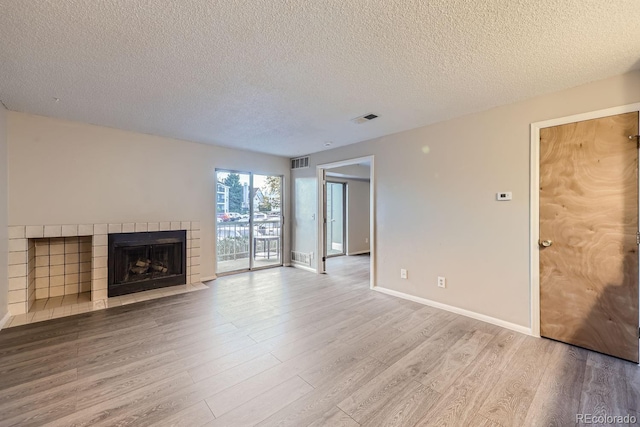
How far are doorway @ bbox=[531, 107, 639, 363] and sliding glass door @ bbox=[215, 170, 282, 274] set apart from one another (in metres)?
4.28

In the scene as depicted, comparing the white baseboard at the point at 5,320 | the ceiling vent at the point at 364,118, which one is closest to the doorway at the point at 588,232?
the ceiling vent at the point at 364,118

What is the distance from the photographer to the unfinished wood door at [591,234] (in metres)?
2.17

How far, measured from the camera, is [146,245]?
3.93m

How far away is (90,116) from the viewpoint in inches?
125

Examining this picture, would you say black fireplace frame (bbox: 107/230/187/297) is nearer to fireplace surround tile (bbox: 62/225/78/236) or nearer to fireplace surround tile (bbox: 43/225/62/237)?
fireplace surround tile (bbox: 62/225/78/236)

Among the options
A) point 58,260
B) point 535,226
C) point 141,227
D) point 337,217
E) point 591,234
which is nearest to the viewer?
point 591,234

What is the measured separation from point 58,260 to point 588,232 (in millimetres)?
6003

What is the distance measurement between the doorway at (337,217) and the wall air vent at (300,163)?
1.88 metres

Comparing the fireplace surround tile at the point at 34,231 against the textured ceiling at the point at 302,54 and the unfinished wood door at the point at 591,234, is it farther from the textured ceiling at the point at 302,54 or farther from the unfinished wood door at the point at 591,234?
the unfinished wood door at the point at 591,234

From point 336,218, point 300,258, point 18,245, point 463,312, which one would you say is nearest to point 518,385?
point 463,312

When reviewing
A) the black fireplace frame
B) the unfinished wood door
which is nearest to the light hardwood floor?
the unfinished wood door

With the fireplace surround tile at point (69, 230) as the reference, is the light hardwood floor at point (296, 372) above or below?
below

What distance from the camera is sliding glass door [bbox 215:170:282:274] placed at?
494 centimetres

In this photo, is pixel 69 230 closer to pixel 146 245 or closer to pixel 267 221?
pixel 146 245
